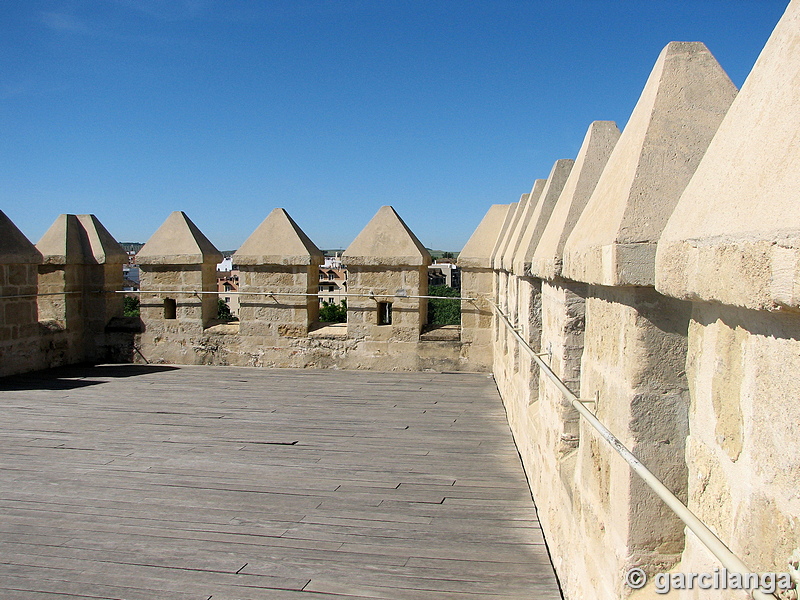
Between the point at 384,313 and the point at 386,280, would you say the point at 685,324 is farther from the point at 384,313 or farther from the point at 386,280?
the point at 384,313

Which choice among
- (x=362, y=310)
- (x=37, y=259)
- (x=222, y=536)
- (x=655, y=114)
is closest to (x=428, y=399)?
(x=362, y=310)

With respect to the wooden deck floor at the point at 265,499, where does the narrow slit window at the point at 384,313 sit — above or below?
above

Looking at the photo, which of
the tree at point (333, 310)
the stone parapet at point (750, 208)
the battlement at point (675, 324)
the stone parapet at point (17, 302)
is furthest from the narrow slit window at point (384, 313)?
the tree at point (333, 310)

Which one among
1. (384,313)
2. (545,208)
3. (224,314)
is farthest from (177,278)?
(224,314)

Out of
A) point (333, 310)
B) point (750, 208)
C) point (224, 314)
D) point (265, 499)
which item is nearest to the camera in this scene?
point (750, 208)

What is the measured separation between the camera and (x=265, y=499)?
3.74 metres

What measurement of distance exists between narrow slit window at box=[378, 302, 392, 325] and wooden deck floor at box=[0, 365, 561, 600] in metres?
1.62

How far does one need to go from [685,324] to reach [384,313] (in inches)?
253

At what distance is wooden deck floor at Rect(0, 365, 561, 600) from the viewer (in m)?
2.84

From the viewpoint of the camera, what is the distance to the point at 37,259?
8.08 meters

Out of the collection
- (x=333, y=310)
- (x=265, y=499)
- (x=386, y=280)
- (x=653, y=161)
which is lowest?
(x=265, y=499)

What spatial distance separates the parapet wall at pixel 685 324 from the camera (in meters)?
1.08

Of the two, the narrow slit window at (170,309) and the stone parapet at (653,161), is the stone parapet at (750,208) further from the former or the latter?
the narrow slit window at (170,309)

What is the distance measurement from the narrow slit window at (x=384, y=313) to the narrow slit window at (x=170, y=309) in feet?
8.75
